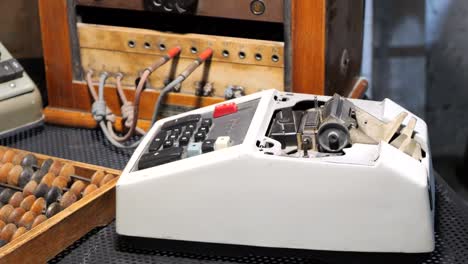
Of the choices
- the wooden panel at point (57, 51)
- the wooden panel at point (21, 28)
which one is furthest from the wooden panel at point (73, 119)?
the wooden panel at point (21, 28)

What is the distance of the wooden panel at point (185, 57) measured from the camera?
3.62 ft

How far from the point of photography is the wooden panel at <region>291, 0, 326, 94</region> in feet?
3.42

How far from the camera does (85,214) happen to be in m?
0.91

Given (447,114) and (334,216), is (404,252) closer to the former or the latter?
(334,216)

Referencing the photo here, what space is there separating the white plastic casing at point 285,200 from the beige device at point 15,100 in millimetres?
382

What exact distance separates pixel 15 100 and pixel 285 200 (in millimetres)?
555

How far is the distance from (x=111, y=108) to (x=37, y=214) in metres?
0.32

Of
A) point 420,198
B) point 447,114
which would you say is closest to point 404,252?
point 420,198

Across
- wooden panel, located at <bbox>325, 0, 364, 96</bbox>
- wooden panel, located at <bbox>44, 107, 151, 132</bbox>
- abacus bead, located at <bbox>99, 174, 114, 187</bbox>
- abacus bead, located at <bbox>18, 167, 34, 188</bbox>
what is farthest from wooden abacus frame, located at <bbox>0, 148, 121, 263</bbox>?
wooden panel, located at <bbox>325, 0, 364, 96</bbox>

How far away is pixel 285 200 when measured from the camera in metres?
0.81

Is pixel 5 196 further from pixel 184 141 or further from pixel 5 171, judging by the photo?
pixel 184 141

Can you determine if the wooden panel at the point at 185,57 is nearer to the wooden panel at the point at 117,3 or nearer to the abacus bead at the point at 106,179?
the wooden panel at the point at 117,3

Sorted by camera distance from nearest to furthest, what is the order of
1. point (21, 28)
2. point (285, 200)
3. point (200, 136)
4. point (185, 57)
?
point (285, 200)
point (200, 136)
point (185, 57)
point (21, 28)

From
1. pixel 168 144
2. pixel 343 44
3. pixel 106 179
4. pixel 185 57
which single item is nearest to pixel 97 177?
pixel 106 179
